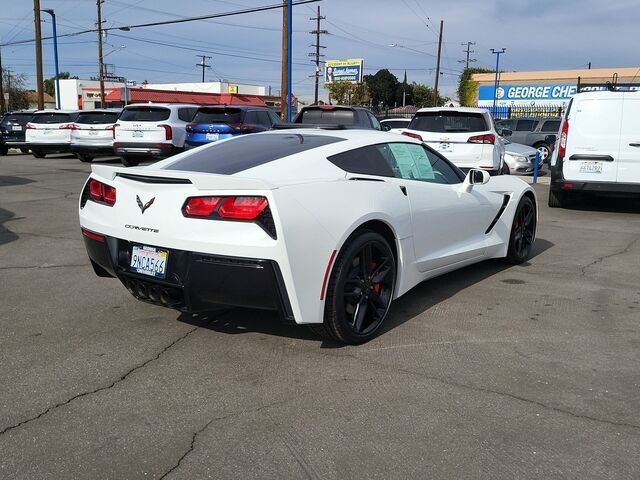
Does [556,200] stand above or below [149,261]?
below

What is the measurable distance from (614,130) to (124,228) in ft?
27.9

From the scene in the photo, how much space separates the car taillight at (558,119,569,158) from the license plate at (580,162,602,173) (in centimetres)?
37

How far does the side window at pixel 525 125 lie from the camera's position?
21281mm

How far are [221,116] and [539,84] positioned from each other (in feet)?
155

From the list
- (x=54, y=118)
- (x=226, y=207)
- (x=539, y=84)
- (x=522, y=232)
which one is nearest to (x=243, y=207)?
(x=226, y=207)

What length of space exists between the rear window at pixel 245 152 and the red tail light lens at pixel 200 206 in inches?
17.7

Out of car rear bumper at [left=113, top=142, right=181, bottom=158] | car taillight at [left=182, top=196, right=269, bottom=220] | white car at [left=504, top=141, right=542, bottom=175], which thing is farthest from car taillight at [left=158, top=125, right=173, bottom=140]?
car taillight at [left=182, top=196, right=269, bottom=220]

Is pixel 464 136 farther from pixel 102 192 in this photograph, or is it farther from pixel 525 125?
pixel 525 125

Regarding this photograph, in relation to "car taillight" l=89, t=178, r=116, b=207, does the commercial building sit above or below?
above

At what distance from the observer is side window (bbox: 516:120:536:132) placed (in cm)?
2128

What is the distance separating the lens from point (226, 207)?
362 cm

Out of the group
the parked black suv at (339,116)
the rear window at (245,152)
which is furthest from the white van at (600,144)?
the rear window at (245,152)

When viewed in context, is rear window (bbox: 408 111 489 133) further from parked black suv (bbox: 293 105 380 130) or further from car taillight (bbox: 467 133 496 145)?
parked black suv (bbox: 293 105 380 130)

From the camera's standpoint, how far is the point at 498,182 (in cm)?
622
